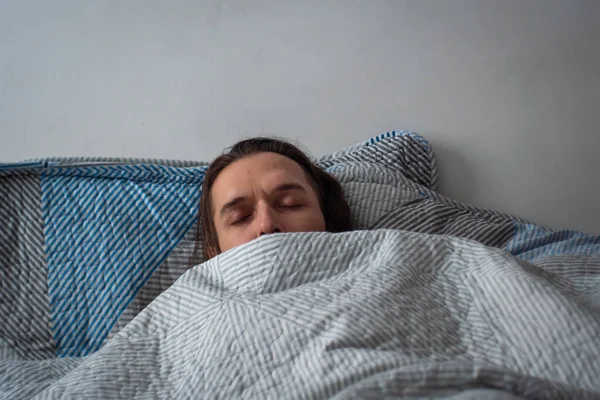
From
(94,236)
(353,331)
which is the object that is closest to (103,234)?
(94,236)

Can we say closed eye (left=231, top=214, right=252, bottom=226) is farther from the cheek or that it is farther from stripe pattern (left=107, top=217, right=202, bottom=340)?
stripe pattern (left=107, top=217, right=202, bottom=340)

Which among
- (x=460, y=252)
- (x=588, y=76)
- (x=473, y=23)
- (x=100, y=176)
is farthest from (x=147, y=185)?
(x=588, y=76)

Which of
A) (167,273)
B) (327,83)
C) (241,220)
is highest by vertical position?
(327,83)

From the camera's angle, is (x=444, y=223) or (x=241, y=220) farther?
(x=444, y=223)

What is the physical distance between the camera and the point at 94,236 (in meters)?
1.11

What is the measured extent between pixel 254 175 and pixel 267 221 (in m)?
0.13

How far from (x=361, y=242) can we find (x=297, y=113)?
732 millimetres

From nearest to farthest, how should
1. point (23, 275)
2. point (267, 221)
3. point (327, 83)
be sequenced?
point (267, 221), point (23, 275), point (327, 83)

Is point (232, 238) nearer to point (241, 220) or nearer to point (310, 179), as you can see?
point (241, 220)

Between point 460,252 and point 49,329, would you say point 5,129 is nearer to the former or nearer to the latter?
point 49,329

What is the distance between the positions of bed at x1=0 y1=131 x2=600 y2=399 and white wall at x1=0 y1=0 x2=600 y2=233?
8.6 inches

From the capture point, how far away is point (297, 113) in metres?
1.46

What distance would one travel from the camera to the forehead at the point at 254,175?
39.7 inches

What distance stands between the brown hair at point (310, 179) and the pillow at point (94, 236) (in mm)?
46
